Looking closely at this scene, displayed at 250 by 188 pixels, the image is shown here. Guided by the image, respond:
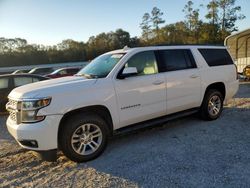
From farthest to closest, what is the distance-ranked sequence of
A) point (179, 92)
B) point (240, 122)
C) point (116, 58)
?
point (240, 122), point (179, 92), point (116, 58)

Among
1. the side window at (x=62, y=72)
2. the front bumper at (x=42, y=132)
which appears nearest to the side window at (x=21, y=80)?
the front bumper at (x=42, y=132)

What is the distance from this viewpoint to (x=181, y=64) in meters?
5.87

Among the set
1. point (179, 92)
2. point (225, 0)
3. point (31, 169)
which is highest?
point (225, 0)

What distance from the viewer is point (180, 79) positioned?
568cm

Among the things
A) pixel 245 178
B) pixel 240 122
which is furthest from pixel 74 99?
pixel 240 122

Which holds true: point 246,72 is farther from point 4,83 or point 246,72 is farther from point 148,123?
point 4,83

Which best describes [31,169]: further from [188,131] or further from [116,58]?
[188,131]

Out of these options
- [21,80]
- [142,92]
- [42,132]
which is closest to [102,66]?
[142,92]

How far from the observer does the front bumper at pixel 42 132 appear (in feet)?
13.4

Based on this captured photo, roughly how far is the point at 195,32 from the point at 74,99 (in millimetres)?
50924

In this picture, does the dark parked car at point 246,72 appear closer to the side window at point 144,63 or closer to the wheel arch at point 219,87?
the wheel arch at point 219,87

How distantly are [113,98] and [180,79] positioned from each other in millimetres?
1749

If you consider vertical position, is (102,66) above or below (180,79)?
above

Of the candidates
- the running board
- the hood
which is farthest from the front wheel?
the hood
